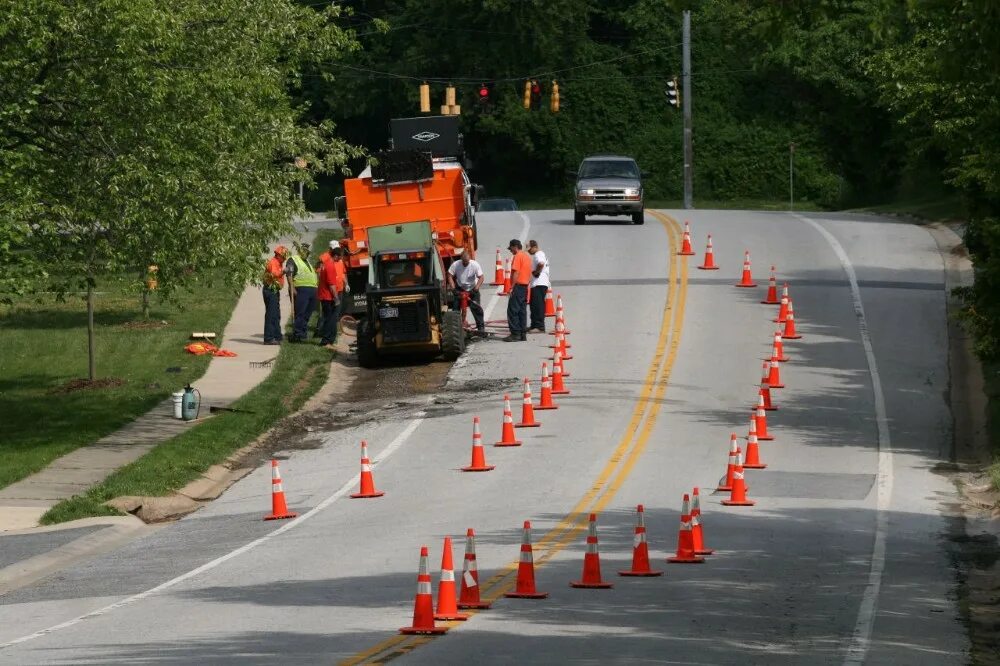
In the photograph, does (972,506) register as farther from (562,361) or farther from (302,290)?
(302,290)

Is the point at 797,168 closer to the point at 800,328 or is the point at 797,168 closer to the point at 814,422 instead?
the point at 800,328

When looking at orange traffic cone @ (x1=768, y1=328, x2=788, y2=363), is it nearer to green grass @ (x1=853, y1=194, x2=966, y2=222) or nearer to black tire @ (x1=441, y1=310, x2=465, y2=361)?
black tire @ (x1=441, y1=310, x2=465, y2=361)

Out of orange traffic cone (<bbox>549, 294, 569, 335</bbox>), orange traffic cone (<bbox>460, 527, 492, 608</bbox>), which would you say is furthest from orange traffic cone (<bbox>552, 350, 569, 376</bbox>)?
orange traffic cone (<bbox>460, 527, 492, 608</bbox>)

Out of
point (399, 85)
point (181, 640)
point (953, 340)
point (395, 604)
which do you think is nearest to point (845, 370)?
point (953, 340)

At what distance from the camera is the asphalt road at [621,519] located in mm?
13438

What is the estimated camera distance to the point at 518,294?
33.4 m

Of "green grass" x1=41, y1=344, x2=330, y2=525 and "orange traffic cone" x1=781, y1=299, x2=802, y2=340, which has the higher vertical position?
"orange traffic cone" x1=781, y1=299, x2=802, y2=340

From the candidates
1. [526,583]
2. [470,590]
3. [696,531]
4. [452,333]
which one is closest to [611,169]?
[452,333]

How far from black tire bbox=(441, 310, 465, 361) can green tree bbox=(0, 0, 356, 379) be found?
581cm

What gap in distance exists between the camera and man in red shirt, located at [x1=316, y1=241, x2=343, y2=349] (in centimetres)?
3381

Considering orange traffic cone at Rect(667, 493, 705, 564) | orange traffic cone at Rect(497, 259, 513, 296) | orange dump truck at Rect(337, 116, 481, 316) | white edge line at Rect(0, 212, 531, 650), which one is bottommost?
white edge line at Rect(0, 212, 531, 650)

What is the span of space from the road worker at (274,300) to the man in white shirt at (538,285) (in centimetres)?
499

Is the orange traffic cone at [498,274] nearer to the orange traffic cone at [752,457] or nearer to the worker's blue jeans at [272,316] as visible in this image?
the worker's blue jeans at [272,316]

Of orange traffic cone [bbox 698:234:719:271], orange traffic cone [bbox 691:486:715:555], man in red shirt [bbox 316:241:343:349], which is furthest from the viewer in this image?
orange traffic cone [bbox 698:234:719:271]
